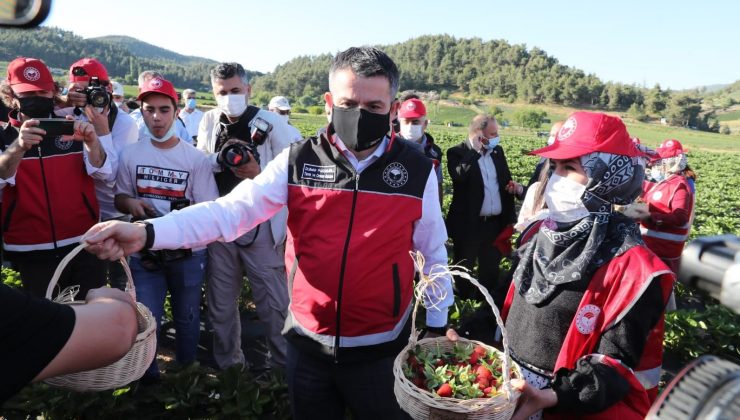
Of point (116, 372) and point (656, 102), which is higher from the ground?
point (656, 102)

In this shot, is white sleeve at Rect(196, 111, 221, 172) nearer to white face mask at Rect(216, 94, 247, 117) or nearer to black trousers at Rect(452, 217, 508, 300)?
white face mask at Rect(216, 94, 247, 117)

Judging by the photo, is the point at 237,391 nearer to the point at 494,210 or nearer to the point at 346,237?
the point at 346,237

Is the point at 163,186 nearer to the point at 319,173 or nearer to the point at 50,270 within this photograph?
the point at 50,270

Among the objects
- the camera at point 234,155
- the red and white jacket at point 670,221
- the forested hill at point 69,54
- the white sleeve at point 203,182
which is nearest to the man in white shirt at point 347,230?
the camera at point 234,155

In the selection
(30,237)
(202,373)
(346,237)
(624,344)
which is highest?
(346,237)

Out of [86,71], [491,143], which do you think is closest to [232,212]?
[86,71]

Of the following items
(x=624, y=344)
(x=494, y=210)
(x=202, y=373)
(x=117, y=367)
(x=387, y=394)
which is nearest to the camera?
(x=624, y=344)

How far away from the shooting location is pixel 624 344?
1742 millimetres

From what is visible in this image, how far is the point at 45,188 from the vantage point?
334cm

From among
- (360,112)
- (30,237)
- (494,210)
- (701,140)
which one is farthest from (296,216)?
(701,140)

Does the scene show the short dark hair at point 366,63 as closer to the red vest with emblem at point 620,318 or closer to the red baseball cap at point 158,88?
the red vest with emblem at point 620,318

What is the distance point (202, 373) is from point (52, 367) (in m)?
2.58

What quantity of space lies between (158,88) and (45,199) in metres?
1.13

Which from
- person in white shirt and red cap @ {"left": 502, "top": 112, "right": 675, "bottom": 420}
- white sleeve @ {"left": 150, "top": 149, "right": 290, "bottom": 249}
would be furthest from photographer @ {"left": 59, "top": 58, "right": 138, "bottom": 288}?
person in white shirt and red cap @ {"left": 502, "top": 112, "right": 675, "bottom": 420}
